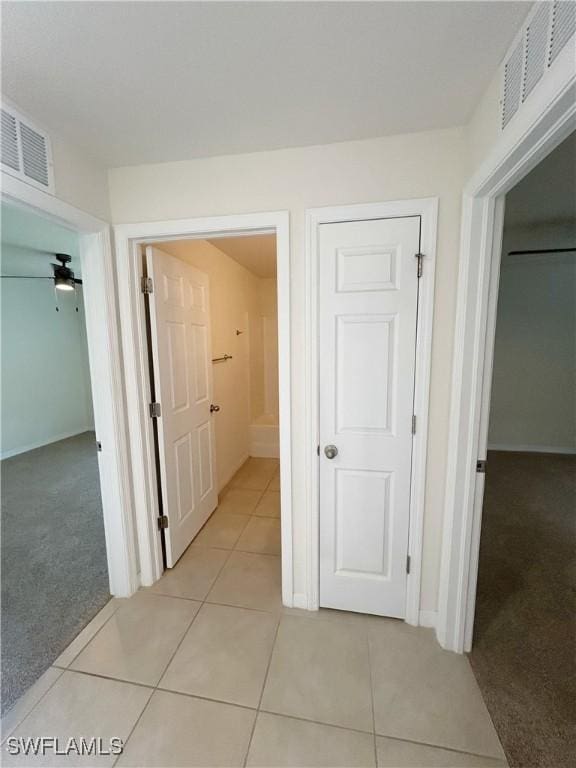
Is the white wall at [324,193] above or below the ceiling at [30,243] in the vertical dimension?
below

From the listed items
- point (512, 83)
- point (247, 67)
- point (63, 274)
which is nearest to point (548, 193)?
point (512, 83)

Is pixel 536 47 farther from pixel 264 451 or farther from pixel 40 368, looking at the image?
pixel 40 368

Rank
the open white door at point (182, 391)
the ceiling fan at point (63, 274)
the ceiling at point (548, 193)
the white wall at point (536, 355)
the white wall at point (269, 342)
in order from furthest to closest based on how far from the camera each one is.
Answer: the white wall at point (269, 342), the white wall at point (536, 355), the ceiling fan at point (63, 274), the open white door at point (182, 391), the ceiling at point (548, 193)

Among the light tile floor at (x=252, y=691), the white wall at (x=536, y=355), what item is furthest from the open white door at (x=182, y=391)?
the white wall at (x=536, y=355)

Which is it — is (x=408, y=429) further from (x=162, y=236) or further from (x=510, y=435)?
(x=510, y=435)

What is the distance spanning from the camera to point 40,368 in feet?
15.5

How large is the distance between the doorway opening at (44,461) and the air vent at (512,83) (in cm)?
183

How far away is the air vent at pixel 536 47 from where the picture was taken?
821 mm

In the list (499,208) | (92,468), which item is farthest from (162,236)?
(92,468)

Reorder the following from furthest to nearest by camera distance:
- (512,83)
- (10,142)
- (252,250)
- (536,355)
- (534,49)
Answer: (536,355)
(252,250)
(10,142)
(512,83)
(534,49)

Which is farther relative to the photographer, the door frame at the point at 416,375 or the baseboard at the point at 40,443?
the baseboard at the point at 40,443

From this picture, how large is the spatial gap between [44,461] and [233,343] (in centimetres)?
303

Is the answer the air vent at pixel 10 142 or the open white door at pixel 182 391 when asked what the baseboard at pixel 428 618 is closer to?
the open white door at pixel 182 391

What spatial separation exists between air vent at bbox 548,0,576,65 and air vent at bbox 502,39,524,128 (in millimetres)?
153
